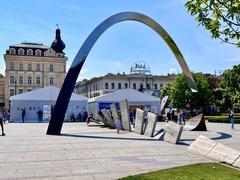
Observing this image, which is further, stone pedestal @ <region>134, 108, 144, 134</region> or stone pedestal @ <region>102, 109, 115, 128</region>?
stone pedestal @ <region>102, 109, 115, 128</region>

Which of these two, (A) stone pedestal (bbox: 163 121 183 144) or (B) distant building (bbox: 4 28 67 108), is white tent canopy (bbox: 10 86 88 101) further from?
(B) distant building (bbox: 4 28 67 108)

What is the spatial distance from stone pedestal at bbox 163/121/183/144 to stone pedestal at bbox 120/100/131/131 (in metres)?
6.62

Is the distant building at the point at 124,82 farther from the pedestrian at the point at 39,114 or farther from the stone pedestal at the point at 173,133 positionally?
the stone pedestal at the point at 173,133

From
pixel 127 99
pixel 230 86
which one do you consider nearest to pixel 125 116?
pixel 127 99

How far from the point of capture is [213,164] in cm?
1025

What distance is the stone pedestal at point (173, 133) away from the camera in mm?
16203

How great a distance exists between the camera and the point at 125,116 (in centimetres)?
2445

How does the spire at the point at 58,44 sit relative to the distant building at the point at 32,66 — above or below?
above

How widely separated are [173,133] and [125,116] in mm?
8213

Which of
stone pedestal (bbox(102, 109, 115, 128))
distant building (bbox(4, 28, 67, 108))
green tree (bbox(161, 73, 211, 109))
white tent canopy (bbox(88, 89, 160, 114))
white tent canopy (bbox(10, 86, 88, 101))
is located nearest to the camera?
stone pedestal (bbox(102, 109, 115, 128))

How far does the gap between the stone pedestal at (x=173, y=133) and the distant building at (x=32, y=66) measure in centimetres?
7495

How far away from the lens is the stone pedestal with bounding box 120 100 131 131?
77.6 feet

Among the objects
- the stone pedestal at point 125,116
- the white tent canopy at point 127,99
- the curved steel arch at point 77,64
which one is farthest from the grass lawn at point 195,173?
the white tent canopy at point 127,99

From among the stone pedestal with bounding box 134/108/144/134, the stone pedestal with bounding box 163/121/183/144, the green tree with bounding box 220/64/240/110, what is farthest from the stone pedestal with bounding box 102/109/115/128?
the green tree with bounding box 220/64/240/110
